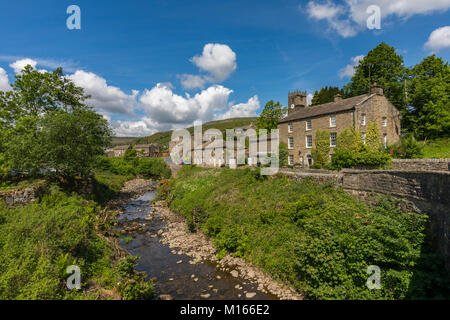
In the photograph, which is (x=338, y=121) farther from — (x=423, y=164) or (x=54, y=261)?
(x=54, y=261)

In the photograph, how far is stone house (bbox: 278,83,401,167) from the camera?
88.4 feet

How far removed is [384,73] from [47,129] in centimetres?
4545

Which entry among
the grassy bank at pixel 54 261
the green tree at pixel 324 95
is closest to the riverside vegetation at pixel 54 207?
the grassy bank at pixel 54 261

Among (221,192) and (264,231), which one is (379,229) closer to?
(264,231)

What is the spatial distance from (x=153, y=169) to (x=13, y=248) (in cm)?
4402

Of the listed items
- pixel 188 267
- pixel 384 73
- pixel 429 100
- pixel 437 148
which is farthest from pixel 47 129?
pixel 384 73

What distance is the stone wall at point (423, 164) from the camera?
15.6m

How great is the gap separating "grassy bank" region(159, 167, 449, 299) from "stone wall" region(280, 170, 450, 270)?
0.41 m

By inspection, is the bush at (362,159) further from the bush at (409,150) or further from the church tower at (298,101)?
the church tower at (298,101)

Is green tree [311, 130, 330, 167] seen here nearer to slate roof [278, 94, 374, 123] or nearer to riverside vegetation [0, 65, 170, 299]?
slate roof [278, 94, 374, 123]

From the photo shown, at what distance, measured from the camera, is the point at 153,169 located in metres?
51.8

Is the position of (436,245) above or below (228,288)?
above

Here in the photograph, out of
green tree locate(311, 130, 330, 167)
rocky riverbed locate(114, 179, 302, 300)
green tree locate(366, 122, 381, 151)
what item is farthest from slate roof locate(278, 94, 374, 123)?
rocky riverbed locate(114, 179, 302, 300)
